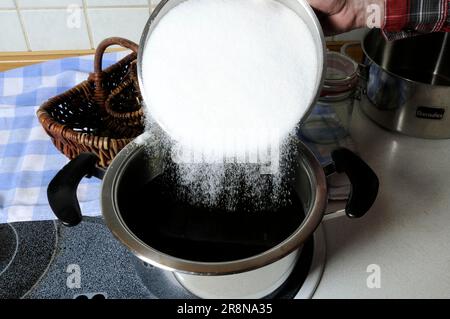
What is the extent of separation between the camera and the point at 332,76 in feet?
2.34

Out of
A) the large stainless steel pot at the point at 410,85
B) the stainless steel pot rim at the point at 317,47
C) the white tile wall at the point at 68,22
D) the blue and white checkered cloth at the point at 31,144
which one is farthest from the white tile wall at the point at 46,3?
the large stainless steel pot at the point at 410,85

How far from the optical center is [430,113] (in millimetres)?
716

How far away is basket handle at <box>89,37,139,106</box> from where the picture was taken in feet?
2.26

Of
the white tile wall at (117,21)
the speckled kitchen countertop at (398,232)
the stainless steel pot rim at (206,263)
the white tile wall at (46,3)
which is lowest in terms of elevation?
the speckled kitchen countertop at (398,232)

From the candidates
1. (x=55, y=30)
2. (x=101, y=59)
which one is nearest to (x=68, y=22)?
(x=55, y=30)

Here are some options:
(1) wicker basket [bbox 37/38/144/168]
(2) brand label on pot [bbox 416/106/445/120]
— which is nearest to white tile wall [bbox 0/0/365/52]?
(1) wicker basket [bbox 37/38/144/168]

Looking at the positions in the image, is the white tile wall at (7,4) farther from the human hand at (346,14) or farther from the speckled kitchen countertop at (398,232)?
the speckled kitchen countertop at (398,232)

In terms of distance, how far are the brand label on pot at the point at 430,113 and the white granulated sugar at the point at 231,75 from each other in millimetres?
296

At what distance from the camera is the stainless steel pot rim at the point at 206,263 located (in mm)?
416

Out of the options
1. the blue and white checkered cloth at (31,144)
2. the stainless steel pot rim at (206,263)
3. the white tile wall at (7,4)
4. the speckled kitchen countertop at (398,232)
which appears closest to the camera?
the stainless steel pot rim at (206,263)

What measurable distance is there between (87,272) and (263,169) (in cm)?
26

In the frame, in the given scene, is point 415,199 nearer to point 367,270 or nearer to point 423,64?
point 367,270

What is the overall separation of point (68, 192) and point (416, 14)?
51 centimetres
